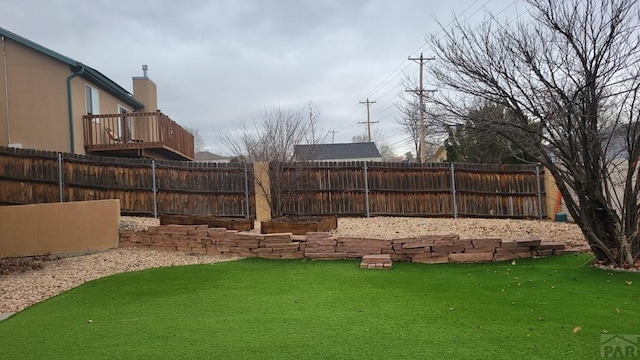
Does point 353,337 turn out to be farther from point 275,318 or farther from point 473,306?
point 473,306

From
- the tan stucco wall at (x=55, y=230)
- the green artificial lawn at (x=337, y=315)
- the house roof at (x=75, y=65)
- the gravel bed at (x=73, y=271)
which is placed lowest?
the green artificial lawn at (x=337, y=315)

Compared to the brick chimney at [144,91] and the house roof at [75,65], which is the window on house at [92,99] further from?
the brick chimney at [144,91]

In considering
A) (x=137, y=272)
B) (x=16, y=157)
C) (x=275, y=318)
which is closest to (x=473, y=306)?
(x=275, y=318)

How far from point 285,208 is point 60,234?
18.0 feet

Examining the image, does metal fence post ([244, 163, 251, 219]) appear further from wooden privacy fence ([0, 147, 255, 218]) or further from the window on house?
the window on house

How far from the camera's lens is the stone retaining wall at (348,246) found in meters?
7.28

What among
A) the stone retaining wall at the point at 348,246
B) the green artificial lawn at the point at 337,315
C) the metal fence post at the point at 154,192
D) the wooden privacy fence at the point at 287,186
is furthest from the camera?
the metal fence post at the point at 154,192

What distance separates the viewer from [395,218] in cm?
1197

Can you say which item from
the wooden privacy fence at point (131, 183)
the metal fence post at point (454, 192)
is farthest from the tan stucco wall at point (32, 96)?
the metal fence post at point (454, 192)

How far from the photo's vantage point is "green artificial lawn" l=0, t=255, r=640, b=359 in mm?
3479

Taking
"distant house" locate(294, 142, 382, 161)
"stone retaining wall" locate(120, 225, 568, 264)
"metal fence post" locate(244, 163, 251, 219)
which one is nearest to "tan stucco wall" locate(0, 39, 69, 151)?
"metal fence post" locate(244, 163, 251, 219)

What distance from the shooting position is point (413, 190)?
12.8m

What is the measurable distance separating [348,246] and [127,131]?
11.5m

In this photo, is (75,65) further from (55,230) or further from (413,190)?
(413,190)
